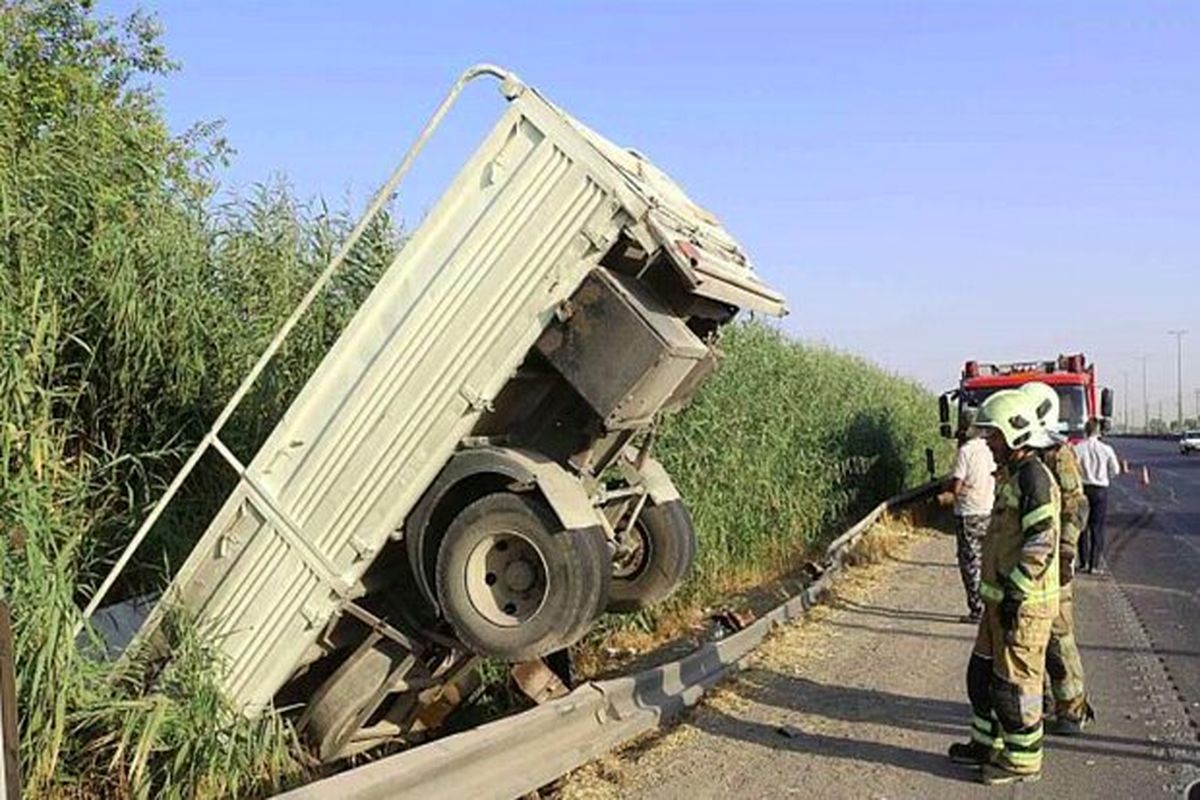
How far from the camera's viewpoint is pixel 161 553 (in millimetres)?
5602

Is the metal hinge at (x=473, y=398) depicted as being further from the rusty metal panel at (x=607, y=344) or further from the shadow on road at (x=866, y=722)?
the shadow on road at (x=866, y=722)

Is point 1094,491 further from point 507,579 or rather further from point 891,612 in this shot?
point 507,579

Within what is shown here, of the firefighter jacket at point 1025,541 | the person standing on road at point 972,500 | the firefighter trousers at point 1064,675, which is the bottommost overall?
the firefighter trousers at point 1064,675

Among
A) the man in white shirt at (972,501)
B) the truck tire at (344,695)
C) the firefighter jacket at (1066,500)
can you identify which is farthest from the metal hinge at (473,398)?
the man in white shirt at (972,501)

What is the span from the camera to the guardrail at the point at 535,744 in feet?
13.3

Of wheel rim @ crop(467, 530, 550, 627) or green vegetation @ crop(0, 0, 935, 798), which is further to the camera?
wheel rim @ crop(467, 530, 550, 627)

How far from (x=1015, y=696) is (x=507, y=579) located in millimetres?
2393

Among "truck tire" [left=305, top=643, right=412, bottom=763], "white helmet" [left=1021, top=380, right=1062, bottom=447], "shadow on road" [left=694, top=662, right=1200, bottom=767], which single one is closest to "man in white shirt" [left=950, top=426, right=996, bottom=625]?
"shadow on road" [left=694, top=662, right=1200, bottom=767]

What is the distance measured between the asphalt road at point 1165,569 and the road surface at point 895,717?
0.03 meters

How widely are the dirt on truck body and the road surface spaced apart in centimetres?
110

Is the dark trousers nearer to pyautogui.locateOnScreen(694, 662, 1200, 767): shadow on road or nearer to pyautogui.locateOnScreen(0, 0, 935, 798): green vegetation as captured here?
Answer: pyautogui.locateOnScreen(694, 662, 1200, 767): shadow on road

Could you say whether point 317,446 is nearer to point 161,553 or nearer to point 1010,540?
point 161,553

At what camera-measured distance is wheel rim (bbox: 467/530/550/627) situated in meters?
4.88

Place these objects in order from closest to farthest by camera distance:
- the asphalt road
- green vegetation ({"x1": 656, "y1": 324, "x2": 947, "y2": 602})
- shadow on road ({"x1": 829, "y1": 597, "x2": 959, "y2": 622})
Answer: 1. the asphalt road
2. shadow on road ({"x1": 829, "y1": 597, "x2": 959, "y2": 622})
3. green vegetation ({"x1": 656, "y1": 324, "x2": 947, "y2": 602})
